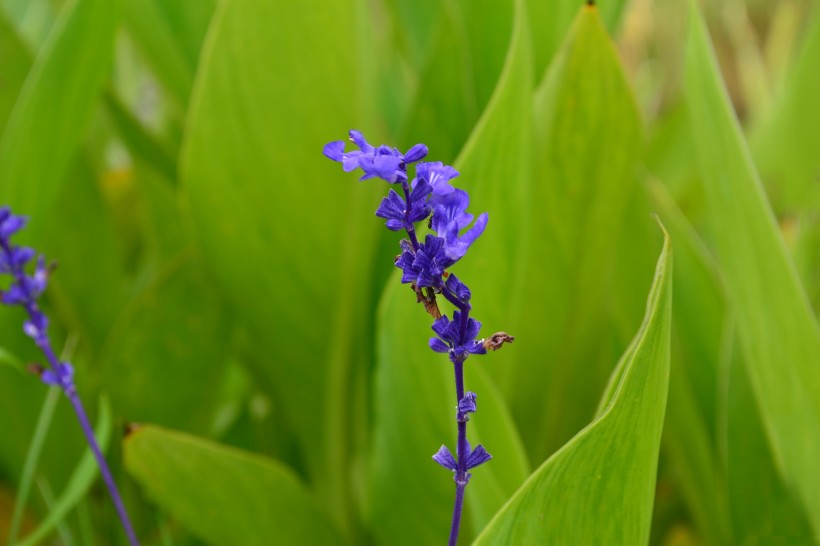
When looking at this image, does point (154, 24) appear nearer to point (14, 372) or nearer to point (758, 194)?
point (14, 372)

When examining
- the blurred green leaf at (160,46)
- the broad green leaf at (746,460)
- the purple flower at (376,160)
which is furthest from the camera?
the blurred green leaf at (160,46)

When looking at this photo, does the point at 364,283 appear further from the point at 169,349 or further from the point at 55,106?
the point at 55,106

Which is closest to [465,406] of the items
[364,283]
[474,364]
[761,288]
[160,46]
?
[474,364]

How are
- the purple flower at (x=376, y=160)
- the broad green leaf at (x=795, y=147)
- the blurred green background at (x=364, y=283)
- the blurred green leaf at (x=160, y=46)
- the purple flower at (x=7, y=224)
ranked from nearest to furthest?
1. the purple flower at (x=376, y=160)
2. the purple flower at (x=7, y=224)
3. the blurred green background at (x=364, y=283)
4. the blurred green leaf at (x=160, y=46)
5. the broad green leaf at (x=795, y=147)

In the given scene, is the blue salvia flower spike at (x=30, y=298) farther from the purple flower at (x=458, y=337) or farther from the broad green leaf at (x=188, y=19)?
the broad green leaf at (x=188, y=19)

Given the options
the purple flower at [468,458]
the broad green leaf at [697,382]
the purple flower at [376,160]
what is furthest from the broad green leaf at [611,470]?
the broad green leaf at [697,382]

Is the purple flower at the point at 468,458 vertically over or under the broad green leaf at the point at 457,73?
under

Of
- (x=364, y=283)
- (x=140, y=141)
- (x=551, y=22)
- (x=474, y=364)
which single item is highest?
(x=551, y=22)
